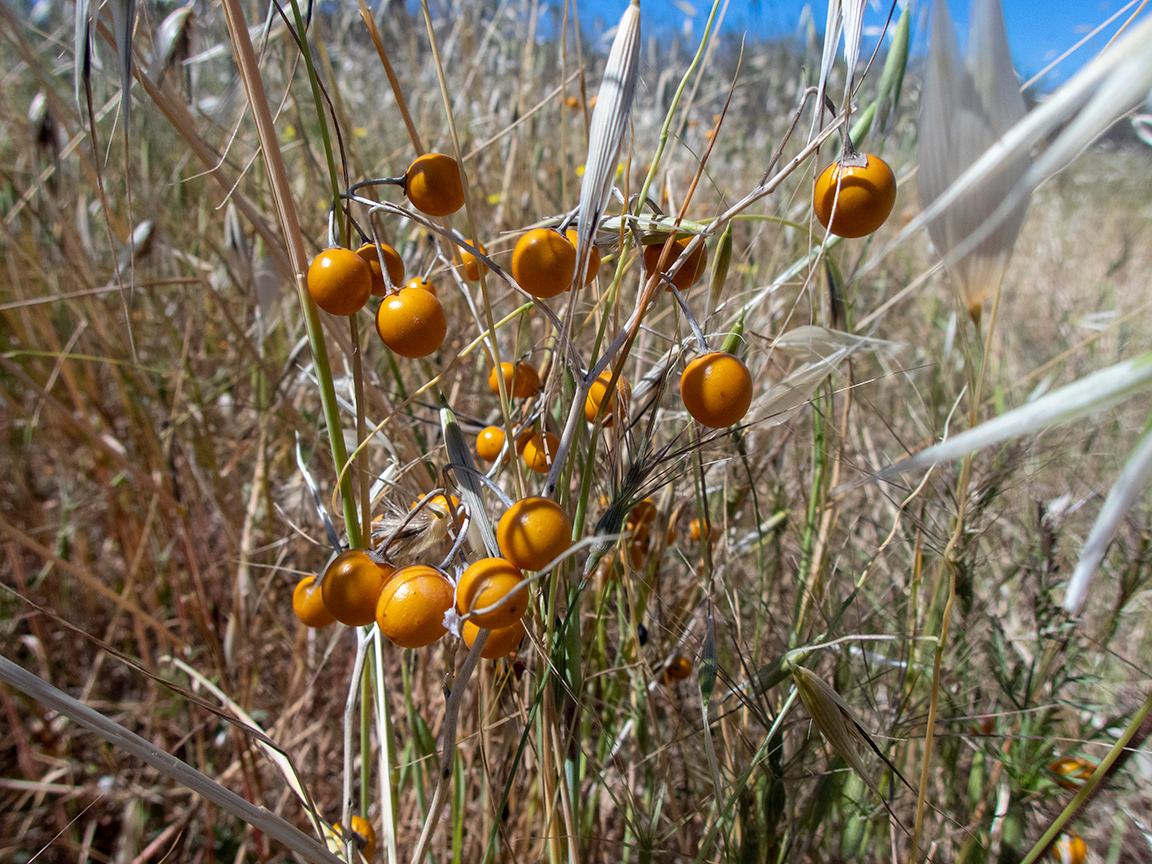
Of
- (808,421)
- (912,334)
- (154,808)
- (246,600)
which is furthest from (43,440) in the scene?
(912,334)

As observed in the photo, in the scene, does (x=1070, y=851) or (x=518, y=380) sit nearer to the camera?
(x=518, y=380)

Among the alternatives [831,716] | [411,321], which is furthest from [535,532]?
[831,716]

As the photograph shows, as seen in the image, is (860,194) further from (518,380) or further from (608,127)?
(518,380)

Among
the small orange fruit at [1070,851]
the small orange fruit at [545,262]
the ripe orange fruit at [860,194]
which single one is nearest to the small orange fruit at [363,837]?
the small orange fruit at [545,262]

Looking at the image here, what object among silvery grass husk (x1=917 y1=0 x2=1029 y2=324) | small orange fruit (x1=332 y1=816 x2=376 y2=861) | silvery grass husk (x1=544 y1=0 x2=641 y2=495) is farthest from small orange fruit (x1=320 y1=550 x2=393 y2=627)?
silvery grass husk (x1=917 y1=0 x2=1029 y2=324)

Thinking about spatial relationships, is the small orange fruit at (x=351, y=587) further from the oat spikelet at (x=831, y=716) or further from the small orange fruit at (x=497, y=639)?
the oat spikelet at (x=831, y=716)

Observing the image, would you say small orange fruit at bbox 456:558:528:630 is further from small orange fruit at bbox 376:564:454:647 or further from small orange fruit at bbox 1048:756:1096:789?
small orange fruit at bbox 1048:756:1096:789
